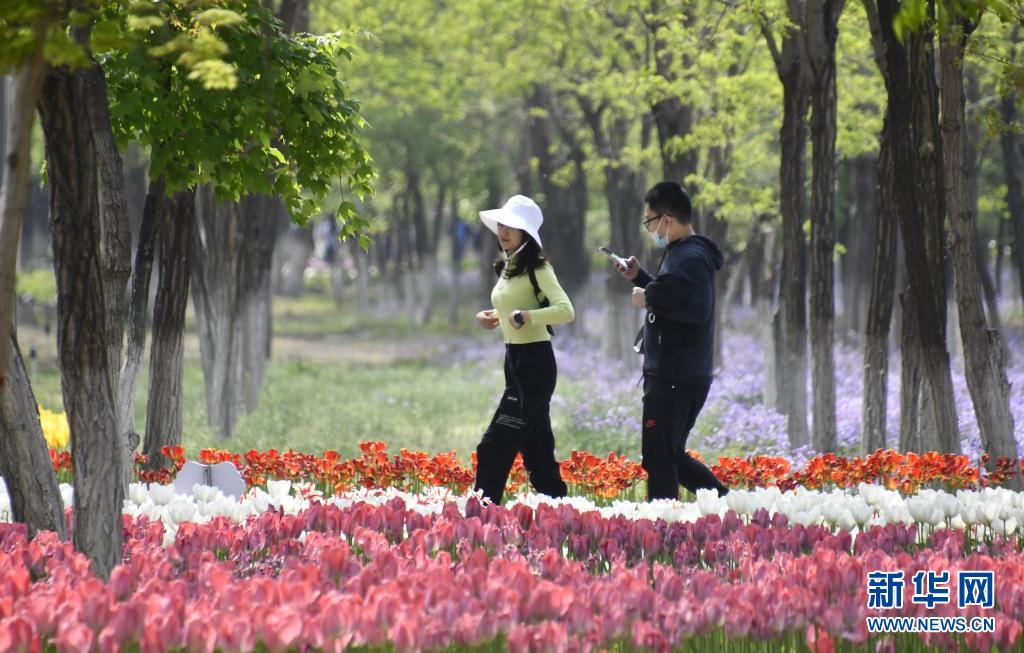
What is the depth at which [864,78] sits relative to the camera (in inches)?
746

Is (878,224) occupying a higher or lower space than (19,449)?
higher

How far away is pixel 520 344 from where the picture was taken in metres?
8.04

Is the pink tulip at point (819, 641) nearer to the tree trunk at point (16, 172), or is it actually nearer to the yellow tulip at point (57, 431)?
the tree trunk at point (16, 172)

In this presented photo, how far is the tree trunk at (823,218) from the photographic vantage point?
11.6 metres

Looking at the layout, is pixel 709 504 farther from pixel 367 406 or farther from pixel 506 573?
pixel 367 406

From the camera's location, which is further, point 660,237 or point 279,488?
point 660,237

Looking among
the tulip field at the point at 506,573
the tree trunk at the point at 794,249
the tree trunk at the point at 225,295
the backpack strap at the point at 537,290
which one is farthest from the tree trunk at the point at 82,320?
the tree trunk at the point at 225,295

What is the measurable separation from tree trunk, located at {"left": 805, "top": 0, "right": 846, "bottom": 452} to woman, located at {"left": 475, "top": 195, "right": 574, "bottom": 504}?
435 centimetres

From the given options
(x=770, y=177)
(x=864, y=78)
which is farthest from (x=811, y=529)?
(x=770, y=177)

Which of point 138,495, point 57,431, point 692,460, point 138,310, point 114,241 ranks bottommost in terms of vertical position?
point 57,431

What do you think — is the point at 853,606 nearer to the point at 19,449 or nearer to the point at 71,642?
the point at 71,642

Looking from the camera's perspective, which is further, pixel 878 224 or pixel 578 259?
pixel 578 259

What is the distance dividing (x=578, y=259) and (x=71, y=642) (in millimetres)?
25866

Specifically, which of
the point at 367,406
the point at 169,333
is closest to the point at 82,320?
the point at 169,333
